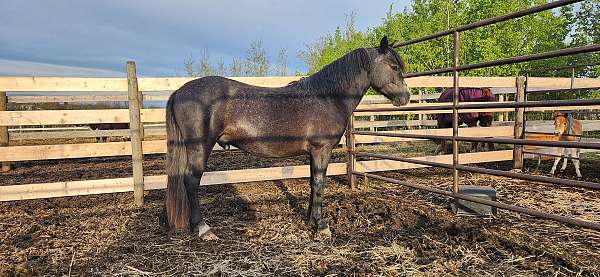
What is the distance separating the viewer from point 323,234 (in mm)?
3395

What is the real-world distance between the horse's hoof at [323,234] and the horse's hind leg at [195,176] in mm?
1023

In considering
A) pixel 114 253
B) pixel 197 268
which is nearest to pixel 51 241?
pixel 114 253

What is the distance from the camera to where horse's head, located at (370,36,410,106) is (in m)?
3.86

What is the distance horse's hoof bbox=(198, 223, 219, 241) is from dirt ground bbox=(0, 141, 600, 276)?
9cm

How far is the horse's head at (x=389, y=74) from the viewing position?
3.86 meters

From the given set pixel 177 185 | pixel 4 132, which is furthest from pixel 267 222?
pixel 4 132

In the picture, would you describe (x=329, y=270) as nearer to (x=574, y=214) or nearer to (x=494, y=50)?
(x=574, y=214)

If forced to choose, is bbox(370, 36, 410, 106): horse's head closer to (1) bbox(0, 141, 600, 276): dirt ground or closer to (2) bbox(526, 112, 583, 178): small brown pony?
(1) bbox(0, 141, 600, 276): dirt ground

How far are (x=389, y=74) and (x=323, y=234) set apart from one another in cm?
194

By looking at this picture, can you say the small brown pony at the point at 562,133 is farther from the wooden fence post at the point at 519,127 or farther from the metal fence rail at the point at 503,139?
the metal fence rail at the point at 503,139

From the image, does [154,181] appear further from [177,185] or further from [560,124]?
[560,124]

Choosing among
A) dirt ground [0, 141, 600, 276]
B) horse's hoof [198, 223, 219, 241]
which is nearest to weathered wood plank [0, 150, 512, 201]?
dirt ground [0, 141, 600, 276]

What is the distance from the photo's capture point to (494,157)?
Answer: 20.7ft

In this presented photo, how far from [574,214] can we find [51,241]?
565 cm
